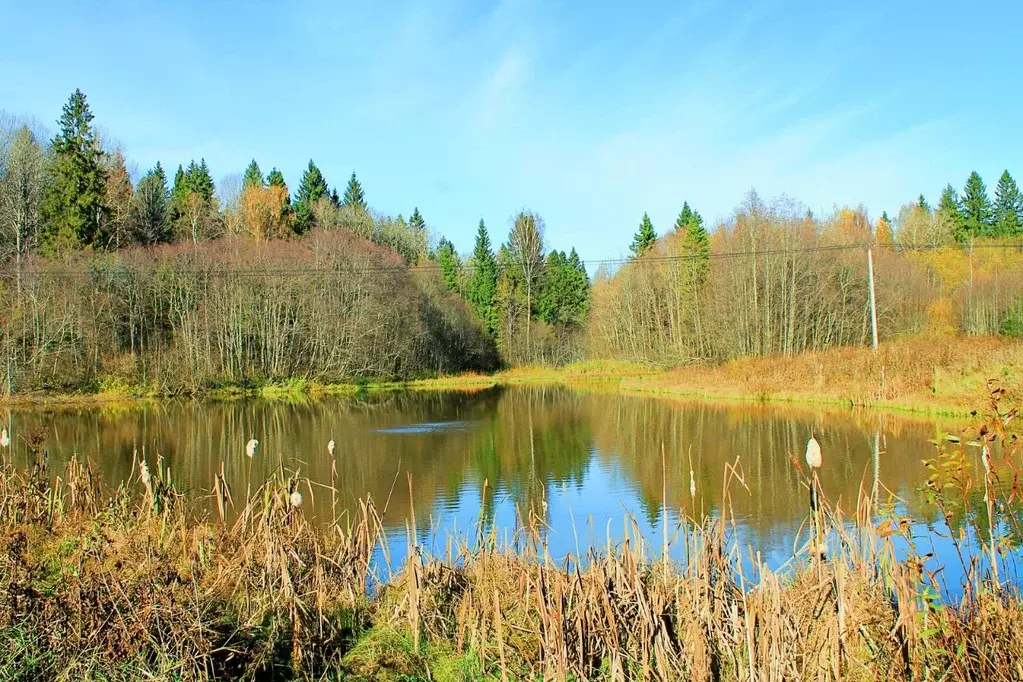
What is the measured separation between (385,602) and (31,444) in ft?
21.0

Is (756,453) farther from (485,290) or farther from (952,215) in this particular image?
(952,215)

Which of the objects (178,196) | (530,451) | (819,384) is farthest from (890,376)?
(178,196)

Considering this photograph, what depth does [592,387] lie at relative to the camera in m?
46.9

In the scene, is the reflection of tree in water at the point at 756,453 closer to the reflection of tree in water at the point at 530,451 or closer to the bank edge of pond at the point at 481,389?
the reflection of tree in water at the point at 530,451

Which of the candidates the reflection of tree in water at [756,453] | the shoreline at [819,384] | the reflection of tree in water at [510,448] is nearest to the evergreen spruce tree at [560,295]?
the shoreline at [819,384]

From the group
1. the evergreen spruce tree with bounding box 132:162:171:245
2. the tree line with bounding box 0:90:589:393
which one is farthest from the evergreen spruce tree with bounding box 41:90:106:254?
the evergreen spruce tree with bounding box 132:162:171:245

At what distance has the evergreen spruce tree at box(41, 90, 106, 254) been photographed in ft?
142

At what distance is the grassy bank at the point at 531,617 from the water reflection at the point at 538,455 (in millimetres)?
663

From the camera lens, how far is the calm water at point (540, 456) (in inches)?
464

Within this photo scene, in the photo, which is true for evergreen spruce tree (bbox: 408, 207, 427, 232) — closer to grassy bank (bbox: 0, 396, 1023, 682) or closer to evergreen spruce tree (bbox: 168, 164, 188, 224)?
evergreen spruce tree (bbox: 168, 164, 188, 224)

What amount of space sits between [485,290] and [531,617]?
57.7 metres

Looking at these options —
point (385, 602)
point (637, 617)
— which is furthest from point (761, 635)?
point (385, 602)

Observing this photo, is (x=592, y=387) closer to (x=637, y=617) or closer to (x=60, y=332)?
(x=60, y=332)

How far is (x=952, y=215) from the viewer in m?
70.4
